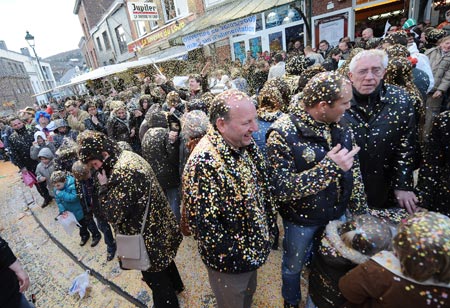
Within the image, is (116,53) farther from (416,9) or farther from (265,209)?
(265,209)

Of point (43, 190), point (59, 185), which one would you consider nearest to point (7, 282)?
point (59, 185)

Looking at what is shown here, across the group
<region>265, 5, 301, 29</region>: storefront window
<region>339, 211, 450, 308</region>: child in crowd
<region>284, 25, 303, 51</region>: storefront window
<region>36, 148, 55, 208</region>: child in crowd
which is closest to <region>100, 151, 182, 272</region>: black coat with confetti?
<region>339, 211, 450, 308</region>: child in crowd

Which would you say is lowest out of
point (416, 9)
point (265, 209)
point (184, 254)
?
point (184, 254)

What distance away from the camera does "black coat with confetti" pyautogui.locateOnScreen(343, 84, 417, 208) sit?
6.93ft

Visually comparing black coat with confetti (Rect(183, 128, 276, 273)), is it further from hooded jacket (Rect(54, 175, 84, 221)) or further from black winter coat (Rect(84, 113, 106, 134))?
black winter coat (Rect(84, 113, 106, 134))

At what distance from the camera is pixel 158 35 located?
16.8 meters

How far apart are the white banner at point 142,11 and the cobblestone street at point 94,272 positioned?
1219 centimetres

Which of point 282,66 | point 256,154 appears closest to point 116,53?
point 282,66

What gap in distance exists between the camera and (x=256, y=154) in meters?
1.86

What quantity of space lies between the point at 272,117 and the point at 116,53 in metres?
27.0

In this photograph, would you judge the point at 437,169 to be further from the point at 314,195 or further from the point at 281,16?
the point at 281,16

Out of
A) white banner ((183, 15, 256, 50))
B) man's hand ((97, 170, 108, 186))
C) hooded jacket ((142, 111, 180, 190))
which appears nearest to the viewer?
man's hand ((97, 170, 108, 186))

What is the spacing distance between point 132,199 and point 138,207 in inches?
4.2

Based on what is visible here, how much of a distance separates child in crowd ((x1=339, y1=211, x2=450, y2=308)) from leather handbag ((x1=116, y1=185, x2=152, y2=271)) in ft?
5.52
